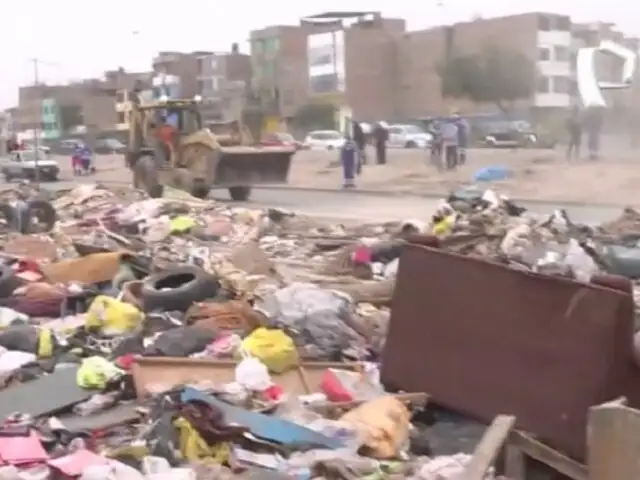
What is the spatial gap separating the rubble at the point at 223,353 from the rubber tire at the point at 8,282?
0.6 inches

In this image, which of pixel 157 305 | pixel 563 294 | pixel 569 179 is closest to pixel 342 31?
pixel 569 179

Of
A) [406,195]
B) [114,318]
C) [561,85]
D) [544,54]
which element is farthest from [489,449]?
[544,54]

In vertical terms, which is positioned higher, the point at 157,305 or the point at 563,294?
the point at 563,294

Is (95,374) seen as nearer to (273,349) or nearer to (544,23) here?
(273,349)

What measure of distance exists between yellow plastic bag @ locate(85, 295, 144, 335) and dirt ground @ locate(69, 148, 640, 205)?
49.7ft

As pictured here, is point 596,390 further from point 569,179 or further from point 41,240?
point 569,179

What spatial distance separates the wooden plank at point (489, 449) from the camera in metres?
4.59

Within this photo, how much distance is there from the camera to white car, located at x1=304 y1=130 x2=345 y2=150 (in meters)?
39.4

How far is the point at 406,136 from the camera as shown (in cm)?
3866

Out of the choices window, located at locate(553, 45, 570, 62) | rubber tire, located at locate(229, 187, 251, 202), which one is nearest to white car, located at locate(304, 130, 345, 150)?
window, located at locate(553, 45, 570, 62)

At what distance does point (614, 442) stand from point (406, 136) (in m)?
35.2

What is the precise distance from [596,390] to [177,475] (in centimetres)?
200

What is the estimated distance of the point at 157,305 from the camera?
→ 8.82 metres

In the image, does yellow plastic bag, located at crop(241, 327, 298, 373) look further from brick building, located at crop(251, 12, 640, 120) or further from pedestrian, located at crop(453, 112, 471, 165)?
brick building, located at crop(251, 12, 640, 120)
